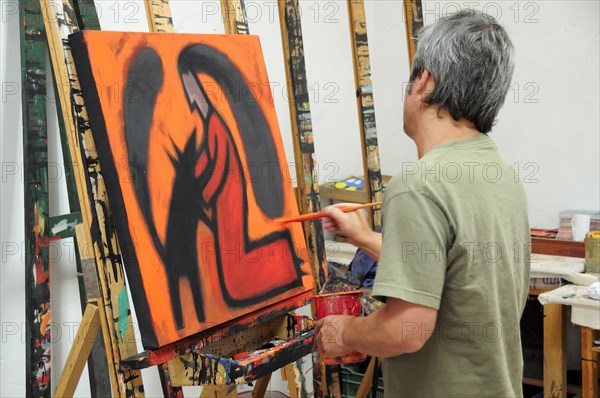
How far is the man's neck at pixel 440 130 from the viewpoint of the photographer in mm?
1625

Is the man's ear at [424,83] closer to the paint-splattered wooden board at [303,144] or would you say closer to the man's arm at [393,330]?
the man's arm at [393,330]

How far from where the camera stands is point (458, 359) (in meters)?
1.60

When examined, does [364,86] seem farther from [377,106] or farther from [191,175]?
[377,106]

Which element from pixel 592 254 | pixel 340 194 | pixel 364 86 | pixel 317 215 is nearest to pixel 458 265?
pixel 317 215

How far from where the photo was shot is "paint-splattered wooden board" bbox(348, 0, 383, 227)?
8.90ft

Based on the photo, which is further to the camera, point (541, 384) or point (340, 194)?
point (340, 194)

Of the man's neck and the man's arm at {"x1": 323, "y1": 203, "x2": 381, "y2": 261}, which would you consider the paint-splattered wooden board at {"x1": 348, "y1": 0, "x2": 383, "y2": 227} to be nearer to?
the man's arm at {"x1": 323, "y1": 203, "x2": 381, "y2": 261}

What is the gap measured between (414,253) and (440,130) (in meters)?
0.30

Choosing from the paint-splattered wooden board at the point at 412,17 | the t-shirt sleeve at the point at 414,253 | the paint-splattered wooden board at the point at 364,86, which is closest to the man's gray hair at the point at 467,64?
the t-shirt sleeve at the point at 414,253

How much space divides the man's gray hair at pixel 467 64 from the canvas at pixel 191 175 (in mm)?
734

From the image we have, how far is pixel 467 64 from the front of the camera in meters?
1.60

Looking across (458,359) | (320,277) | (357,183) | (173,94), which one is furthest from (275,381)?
(458,359)

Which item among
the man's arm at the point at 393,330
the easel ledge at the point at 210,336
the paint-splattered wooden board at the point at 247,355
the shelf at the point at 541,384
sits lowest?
the shelf at the point at 541,384

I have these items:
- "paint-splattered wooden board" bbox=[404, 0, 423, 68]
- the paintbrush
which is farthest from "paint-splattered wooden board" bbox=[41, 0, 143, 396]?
"paint-splattered wooden board" bbox=[404, 0, 423, 68]
